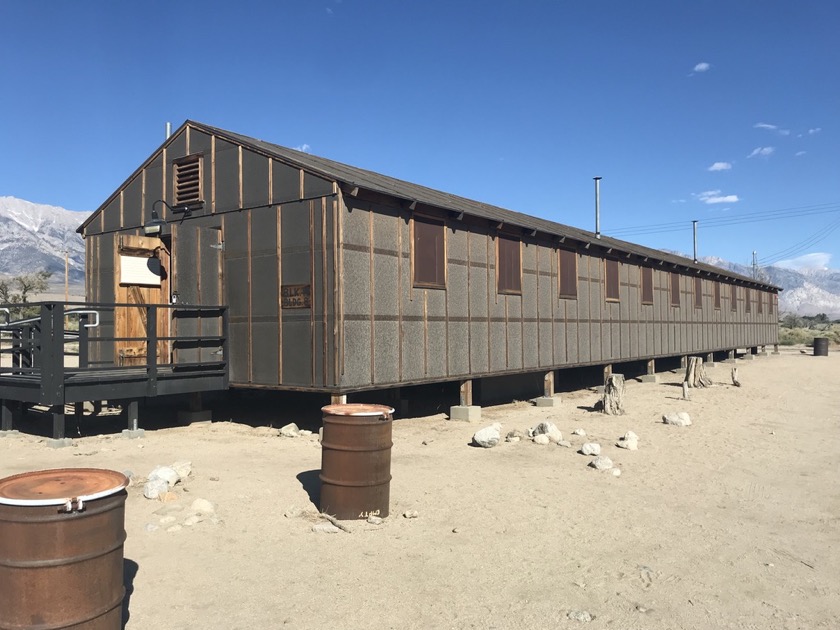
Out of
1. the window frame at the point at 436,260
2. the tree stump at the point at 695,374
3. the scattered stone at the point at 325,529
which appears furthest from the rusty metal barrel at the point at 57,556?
the tree stump at the point at 695,374

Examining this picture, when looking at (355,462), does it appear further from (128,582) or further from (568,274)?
(568,274)

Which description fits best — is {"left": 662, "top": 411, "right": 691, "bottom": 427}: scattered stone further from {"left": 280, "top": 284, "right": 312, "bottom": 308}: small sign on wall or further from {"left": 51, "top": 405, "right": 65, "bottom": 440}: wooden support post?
{"left": 51, "top": 405, "right": 65, "bottom": 440}: wooden support post

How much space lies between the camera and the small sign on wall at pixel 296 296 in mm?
11117

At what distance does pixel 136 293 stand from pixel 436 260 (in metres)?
5.95

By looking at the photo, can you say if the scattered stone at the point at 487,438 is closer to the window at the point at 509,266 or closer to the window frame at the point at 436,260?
the window frame at the point at 436,260

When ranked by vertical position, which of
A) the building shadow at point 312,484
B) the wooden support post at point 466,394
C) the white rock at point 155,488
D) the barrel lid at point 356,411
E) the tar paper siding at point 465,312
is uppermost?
the tar paper siding at point 465,312

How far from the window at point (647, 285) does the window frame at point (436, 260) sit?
12098mm

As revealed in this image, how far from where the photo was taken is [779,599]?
4.75 metres

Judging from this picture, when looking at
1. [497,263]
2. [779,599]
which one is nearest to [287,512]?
[779,599]

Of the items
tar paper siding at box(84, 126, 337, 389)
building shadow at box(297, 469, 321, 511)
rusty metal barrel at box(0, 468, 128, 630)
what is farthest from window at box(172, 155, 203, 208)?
rusty metal barrel at box(0, 468, 128, 630)

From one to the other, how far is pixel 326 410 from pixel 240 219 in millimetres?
6764

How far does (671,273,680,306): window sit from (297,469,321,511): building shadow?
2086cm

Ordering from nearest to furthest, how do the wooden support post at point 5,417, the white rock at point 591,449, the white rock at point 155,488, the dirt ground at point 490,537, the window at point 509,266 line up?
the dirt ground at point 490,537 < the white rock at point 155,488 < the white rock at point 591,449 < the wooden support post at point 5,417 < the window at point 509,266

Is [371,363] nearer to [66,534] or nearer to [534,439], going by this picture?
[534,439]
